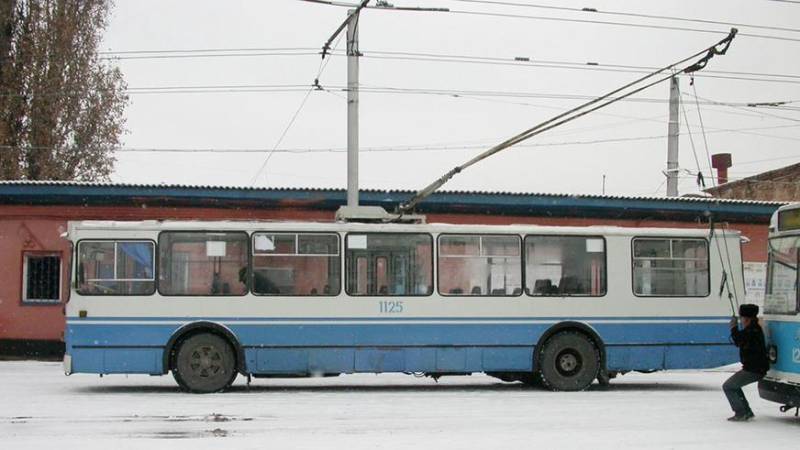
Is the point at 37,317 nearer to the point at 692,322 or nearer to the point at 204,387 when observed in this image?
the point at 204,387

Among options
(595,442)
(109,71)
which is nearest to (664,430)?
(595,442)

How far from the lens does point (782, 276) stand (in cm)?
1395

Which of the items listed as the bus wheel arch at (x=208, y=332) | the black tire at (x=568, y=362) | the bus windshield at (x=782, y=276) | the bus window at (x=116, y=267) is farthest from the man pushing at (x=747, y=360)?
the bus window at (x=116, y=267)

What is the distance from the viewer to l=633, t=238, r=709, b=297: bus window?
18250mm

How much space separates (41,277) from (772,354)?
59.9ft

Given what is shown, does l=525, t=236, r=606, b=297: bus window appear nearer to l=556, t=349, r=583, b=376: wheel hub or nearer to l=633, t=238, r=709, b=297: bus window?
l=633, t=238, r=709, b=297: bus window

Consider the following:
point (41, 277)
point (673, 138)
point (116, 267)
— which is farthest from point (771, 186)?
point (116, 267)

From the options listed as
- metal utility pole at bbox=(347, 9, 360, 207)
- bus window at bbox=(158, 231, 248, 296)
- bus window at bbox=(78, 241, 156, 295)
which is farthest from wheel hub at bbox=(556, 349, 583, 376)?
bus window at bbox=(78, 241, 156, 295)

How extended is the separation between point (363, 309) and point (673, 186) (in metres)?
16.0

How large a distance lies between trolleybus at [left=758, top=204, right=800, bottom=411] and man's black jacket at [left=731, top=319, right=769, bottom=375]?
268 mm

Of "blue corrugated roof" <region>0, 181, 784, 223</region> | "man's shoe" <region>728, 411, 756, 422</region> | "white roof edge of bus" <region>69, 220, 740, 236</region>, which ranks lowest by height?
"man's shoe" <region>728, 411, 756, 422</region>

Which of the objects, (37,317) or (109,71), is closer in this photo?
(37,317)

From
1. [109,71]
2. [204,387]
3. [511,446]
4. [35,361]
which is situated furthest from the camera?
[109,71]

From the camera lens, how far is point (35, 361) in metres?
24.8
